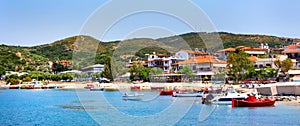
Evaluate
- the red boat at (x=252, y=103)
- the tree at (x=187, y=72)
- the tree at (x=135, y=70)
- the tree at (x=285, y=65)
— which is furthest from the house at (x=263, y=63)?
the red boat at (x=252, y=103)

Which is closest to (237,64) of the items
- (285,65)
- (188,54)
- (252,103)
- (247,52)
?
(285,65)

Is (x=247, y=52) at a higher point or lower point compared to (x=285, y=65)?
higher

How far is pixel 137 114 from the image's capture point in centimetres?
2781

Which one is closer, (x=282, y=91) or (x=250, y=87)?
(x=282, y=91)

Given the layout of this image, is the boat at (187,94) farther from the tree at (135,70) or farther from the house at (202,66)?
the house at (202,66)

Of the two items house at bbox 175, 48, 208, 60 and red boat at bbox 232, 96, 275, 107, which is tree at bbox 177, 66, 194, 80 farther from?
red boat at bbox 232, 96, 275, 107

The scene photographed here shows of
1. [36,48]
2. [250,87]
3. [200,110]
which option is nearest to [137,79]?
[250,87]

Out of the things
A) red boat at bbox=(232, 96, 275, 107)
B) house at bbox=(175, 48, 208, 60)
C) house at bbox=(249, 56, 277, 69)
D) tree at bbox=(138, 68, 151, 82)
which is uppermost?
house at bbox=(175, 48, 208, 60)

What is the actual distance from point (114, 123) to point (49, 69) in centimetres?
7707

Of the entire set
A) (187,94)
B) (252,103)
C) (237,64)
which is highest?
(237,64)

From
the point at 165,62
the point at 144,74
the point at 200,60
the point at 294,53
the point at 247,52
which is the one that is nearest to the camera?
the point at 200,60

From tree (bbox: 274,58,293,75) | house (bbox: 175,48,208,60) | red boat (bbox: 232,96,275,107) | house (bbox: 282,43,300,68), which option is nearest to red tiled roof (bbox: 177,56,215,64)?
house (bbox: 175,48,208,60)

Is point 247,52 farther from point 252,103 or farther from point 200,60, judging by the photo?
point 252,103

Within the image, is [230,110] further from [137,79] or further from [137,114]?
[137,79]
